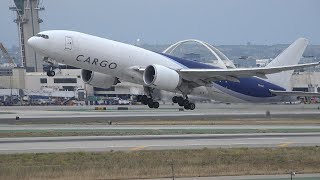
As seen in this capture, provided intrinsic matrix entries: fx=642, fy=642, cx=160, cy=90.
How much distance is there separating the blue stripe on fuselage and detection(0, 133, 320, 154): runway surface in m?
21.2

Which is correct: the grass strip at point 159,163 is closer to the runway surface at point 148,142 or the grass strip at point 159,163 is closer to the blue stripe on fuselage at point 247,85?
the runway surface at point 148,142

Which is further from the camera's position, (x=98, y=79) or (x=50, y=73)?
(x=98, y=79)

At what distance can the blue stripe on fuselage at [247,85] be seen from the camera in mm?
63862

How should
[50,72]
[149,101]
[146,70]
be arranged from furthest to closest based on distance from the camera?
[149,101]
[146,70]
[50,72]

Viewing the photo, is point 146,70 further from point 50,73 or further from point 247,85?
point 247,85

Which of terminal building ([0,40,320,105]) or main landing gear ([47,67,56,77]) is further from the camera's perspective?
terminal building ([0,40,320,105])

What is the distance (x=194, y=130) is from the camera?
47625 mm

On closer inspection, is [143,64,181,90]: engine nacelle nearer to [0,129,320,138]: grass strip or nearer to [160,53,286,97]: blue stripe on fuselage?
[160,53,286,97]: blue stripe on fuselage

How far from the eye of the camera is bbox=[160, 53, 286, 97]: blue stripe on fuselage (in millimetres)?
63862

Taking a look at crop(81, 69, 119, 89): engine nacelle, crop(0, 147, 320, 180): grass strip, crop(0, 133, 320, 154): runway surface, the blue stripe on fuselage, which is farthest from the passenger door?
crop(0, 147, 320, 180): grass strip

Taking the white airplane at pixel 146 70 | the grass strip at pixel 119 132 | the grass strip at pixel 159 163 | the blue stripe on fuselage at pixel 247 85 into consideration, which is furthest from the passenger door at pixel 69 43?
the grass strip at pixel 159 163

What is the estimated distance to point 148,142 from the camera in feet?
125

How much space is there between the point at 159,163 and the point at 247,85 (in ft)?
136

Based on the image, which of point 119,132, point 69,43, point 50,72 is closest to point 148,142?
point 119,132
